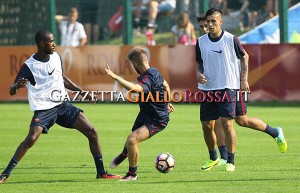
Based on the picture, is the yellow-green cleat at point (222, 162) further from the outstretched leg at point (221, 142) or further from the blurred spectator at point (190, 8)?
the blurred spectator at point (190, 8)

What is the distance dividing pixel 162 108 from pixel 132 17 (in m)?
15.8

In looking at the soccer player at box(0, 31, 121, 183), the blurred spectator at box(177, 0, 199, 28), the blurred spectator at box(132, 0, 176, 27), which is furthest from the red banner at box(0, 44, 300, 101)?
the soccer player at box(0, 31, 121, 183)

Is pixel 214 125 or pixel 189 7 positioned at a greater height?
pixel 189 7

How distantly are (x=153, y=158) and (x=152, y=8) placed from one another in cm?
1391

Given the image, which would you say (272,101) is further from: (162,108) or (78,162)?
(162,108)

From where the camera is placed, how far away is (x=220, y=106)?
1265 centimetres

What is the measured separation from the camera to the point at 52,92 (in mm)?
11781

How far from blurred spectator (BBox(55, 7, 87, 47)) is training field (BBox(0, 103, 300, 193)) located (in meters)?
4.89

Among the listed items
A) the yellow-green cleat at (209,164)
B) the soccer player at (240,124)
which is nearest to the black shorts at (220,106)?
the soccer player at (240,124)

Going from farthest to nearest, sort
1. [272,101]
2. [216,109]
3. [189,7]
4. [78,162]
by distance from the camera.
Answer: [189,7]
[272,101]
[78,162]
[216,109]

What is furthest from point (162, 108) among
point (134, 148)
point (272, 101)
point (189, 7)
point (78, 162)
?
point (189, 7)

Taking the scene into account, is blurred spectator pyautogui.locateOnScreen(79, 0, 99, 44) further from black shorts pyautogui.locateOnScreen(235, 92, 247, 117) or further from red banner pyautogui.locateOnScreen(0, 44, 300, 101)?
black shorts pyautogui.locateOnScreen(235, 92, 247, 117)

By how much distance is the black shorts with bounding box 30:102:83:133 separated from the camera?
11672 mm

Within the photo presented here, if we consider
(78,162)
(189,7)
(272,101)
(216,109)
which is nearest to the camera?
(216,109)
